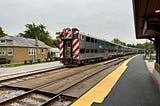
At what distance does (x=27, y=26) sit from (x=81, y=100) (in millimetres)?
76614

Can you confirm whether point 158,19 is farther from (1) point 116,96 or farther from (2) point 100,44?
(2) point 100,44

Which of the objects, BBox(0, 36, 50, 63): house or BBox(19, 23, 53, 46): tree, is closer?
BBox(0, 36, 50, 63): house

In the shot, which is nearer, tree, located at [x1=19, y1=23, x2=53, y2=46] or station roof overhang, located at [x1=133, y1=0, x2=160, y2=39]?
station roof overhang, located at [x1=133, y1=0, x2=160, y2=39]

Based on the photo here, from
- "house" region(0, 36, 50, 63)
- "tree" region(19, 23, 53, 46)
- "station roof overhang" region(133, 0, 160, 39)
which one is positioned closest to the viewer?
"station roof overhang" region(133, 0, 160, 39)

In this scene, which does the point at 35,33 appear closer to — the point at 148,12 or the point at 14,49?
the point at 14,49

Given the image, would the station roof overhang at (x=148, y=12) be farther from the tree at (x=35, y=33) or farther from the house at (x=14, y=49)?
the tree at (x=35, y=33)

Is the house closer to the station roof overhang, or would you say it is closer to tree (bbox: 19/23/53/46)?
the station roof overhang

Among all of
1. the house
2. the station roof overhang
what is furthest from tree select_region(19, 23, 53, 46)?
the station roof overhang

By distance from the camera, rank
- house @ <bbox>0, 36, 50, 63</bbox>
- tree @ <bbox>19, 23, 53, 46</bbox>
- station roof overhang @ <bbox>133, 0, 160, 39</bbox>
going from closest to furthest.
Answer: station roof overhang @ <bbox>133, 0, 160, 39</bbox> < house @ <bbox>0, 36, 50, 63</bbox> < tree @ <bbox>19, 23, 53, 46</bbox>

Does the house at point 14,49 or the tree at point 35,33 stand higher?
the tree at point 35,33

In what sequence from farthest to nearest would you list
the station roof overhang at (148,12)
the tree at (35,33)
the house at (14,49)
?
the tree at (35,33), the house at (14,49), the station roof overhang at (148,12)

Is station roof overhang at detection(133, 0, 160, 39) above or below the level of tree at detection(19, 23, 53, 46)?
below

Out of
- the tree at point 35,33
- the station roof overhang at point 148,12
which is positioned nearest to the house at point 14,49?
the station roof overhang at point 148,12

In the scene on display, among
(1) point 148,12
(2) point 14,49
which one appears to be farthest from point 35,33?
(1) point 148,12
